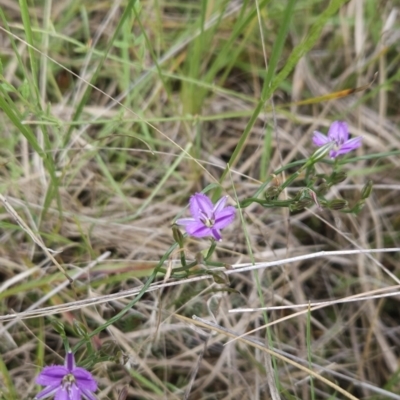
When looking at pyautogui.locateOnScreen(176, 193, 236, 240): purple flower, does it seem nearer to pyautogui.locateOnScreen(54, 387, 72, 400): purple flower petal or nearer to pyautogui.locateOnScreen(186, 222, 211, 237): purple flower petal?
pyautogui.locateOnScreen(186, 222, 211, 237): purple flower petal

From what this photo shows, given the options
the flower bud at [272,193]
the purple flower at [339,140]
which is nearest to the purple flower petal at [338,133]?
the purple flower at [339,140]

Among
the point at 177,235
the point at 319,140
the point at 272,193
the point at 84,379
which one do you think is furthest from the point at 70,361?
the point at 319,140

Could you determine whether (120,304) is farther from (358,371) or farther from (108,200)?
(358,371)

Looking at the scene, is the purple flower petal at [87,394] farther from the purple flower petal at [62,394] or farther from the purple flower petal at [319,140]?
the purple flower petal at [319,140]

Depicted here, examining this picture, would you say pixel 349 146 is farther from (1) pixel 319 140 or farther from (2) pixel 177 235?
(2) pixel 177 235

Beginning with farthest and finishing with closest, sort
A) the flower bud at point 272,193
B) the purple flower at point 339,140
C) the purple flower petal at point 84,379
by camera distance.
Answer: the purple flower at point 339,140 < the flower bud at point 272,193 < the purple flower petal at point 84,379

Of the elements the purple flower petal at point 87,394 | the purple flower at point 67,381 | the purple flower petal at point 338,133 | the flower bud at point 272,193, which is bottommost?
the purple flower petal at point 87,394

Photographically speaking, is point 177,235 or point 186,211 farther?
point 186,211
